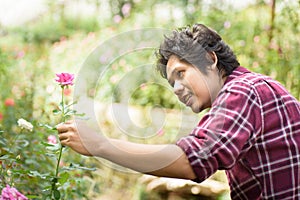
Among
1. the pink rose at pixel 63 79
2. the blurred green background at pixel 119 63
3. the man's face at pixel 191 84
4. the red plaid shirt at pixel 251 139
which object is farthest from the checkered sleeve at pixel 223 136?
the blurred green background at pixel 119 63

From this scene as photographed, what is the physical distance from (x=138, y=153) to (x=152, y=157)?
0.04 m

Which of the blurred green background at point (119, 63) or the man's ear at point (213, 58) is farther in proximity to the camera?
the blurred green background at point (119, 63)

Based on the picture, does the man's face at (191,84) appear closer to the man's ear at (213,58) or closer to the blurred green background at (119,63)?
the man's ear at (213,58)

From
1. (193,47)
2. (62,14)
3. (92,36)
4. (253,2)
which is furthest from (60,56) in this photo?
(193,47)

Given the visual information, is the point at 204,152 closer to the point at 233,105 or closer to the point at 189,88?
the point at 233,105

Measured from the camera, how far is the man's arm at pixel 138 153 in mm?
1426

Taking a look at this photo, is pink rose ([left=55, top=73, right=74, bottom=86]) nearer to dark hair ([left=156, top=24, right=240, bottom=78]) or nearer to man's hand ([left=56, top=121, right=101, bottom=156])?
dark hair ([left=156, top=24, right=240, bottom=78])

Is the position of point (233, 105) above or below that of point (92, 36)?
above

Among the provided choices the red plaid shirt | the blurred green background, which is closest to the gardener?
the red plaid shirt

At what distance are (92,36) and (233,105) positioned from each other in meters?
5.13

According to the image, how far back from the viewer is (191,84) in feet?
5.36

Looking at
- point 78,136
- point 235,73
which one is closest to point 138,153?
point 78,136

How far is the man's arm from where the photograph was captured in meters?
1.43

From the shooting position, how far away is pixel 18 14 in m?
9.48
